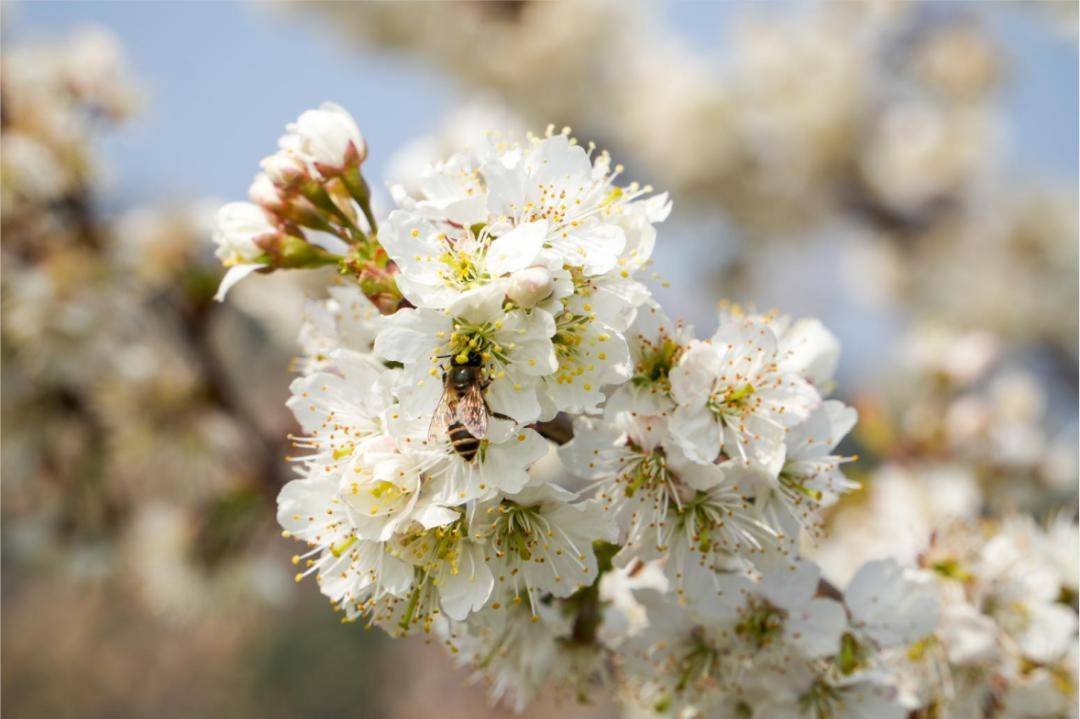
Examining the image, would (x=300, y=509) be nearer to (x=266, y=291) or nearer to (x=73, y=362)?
(x=73, y=362)

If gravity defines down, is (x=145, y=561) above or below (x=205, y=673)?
above

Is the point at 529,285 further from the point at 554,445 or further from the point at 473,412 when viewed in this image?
the point at 554,445

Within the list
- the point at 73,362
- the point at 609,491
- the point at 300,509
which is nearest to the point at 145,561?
the point at 73,362

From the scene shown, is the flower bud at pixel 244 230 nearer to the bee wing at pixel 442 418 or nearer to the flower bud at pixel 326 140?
the flower bud at pixel 326 140

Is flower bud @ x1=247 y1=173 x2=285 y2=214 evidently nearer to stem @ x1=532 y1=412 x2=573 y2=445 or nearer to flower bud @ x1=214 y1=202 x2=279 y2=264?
flower bud @ x1=214 y1=202 x2=279 y2=264

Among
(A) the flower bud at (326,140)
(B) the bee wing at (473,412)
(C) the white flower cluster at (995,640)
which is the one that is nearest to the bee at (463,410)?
(B) the bee wing at (473,412)

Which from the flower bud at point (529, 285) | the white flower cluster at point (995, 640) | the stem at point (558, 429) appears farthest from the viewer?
the white flower cluster at point (995, 640)

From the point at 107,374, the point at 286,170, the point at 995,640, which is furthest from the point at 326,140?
the point at 107,374
